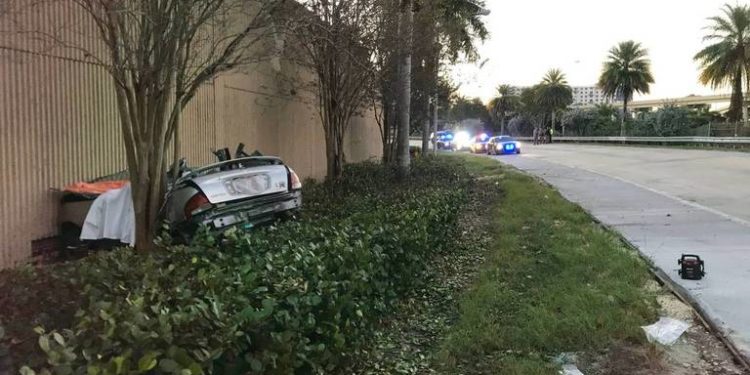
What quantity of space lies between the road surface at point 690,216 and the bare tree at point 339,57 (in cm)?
481

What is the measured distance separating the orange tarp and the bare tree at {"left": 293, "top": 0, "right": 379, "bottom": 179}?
10.3 feet

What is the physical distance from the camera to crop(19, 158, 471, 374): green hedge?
2.27 m

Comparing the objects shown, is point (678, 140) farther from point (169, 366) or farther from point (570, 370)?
point (169, 366)

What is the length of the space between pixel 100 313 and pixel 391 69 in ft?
38.6

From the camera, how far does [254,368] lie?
2656 mm

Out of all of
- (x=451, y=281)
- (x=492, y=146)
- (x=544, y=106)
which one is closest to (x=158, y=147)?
(x=451, y=281)

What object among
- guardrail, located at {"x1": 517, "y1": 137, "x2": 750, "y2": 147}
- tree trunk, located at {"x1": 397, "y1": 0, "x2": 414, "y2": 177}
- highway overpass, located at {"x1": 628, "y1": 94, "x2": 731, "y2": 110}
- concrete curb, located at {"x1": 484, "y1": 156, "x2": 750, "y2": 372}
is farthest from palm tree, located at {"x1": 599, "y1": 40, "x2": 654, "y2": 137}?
concrete curb, located at {"x1": 484, "y1": 156, "x2": 750, "y2": 372}

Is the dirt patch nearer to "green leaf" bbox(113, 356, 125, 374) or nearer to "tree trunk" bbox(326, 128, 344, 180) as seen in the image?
"green leaf" bbox(113, 356, 125, 374)

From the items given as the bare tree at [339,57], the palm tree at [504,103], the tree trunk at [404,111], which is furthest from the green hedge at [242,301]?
the palm tree at [504,103]

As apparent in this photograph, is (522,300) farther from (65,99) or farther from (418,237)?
(65,99)

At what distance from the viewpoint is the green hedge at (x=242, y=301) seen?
7.45 ft

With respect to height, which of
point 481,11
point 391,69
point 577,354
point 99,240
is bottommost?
point 577,354

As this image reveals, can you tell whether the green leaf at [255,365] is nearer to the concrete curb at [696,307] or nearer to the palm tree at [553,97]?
the concrete curb at [696,307]

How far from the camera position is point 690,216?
10.4 m
